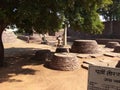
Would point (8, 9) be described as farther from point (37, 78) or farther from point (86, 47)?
point (86, 47)

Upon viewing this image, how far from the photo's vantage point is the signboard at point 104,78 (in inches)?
138

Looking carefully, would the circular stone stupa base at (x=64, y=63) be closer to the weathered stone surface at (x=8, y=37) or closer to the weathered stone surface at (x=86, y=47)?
the weathered stone surface at (x=86, y=47)

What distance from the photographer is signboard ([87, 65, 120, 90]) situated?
3498mm

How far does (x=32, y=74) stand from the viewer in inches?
382

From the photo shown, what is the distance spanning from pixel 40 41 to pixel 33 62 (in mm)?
13469

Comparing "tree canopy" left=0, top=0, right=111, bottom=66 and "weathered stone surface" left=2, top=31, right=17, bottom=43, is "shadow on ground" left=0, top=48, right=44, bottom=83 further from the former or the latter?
"weathered stone surface" left=2, top=31, right=17, bottom=43

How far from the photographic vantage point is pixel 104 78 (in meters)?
3.57

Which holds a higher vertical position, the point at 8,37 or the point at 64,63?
the point at 8,37

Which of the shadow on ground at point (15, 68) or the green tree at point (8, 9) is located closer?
the green tree at point (8, 9)

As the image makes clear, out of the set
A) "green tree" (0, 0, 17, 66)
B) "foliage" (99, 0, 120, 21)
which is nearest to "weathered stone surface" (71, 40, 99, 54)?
"green tree" (0, 0, 17, 66)

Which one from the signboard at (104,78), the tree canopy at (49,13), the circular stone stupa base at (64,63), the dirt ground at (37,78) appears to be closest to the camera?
the signboard at (104,78)

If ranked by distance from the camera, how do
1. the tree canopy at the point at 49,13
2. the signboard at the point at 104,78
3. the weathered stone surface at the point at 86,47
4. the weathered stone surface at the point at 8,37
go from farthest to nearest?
the weathered stone surface at the point at 8,37
the weathered stone surface at the point at 86,47
the tree canopy at the point at 49,13
the signboard at the point at 104,78

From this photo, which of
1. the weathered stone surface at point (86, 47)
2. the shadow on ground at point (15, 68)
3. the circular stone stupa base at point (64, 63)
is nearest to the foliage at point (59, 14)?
the circular stone stupa base at point (64, 63)

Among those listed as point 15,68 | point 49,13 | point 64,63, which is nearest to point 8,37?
point 15,68
